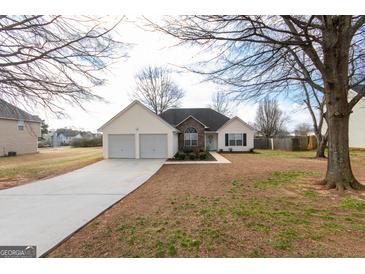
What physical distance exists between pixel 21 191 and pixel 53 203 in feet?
8.55

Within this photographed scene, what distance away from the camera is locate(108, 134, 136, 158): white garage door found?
1838 centimetres

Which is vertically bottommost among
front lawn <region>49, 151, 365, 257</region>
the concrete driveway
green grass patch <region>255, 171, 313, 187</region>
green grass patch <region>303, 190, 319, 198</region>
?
the concrete driveway

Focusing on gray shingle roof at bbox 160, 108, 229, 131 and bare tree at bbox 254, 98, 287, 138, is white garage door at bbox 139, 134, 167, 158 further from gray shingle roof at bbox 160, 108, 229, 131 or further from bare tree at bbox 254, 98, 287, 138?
bare tree at bbox 254, 98, 287, 138

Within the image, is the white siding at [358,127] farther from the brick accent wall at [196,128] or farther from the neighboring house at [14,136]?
the neighboring house at [14,136]

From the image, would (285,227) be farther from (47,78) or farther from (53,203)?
(47,78)

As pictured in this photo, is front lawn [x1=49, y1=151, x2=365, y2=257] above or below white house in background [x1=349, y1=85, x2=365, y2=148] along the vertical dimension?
below

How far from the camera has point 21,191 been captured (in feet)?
25.3

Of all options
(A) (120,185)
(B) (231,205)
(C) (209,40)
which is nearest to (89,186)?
(A) (120,185)

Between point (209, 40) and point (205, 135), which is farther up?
point (209, 40)

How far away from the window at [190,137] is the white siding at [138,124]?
245 inches

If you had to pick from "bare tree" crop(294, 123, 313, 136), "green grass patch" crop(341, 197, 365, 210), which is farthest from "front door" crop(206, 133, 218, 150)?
"bare tree" crop(294, 123, 313, 136)

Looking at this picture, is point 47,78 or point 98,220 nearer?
point 98,220

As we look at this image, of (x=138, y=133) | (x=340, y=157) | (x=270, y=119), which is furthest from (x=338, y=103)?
(x=270, y=119)

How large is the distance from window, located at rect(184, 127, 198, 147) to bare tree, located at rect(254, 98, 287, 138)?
2163 centimetres
